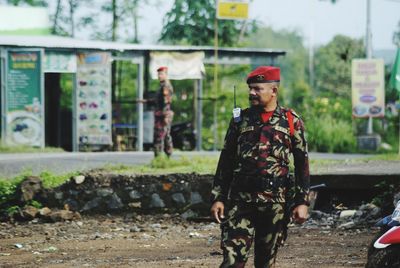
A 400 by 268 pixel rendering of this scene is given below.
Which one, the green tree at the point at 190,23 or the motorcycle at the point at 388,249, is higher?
the green tree at the point at 190,23

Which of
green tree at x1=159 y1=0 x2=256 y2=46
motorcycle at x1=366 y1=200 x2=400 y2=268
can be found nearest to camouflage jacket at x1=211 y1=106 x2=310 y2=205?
motorcycle at x1=366 y1=200 x2=400 y2=268

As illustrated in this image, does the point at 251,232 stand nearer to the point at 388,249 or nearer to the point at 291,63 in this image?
the point at 388,249

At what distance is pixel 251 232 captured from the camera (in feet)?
21.0

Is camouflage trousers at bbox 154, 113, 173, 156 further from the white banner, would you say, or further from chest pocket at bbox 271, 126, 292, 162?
chest pocket at bbox 271, 126, 292, 162

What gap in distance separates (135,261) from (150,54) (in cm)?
1491

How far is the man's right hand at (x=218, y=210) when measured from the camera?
6344mm

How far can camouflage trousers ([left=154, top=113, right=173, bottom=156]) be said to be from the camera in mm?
17859

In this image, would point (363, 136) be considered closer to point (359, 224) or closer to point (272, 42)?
point (359, 224)

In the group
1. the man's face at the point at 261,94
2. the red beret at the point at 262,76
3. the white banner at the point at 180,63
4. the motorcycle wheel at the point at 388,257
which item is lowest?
the motorcycle wheel at the point at 388,257

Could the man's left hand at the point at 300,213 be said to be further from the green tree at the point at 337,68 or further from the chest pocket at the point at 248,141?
the green tree at the point at 337,68

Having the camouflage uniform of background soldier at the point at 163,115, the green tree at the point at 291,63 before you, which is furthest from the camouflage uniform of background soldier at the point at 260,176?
the green tree at the point at 291,63

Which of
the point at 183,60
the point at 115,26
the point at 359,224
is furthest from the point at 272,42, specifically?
the point at 359,224

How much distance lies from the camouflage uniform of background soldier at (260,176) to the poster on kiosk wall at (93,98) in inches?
679

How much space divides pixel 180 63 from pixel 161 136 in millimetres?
7216
